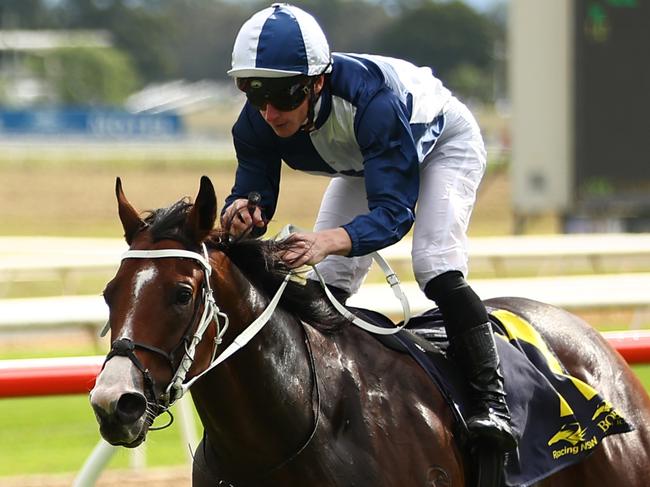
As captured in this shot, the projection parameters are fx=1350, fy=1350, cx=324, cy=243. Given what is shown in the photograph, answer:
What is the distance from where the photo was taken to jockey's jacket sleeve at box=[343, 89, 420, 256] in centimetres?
328

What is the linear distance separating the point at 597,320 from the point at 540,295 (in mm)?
3343

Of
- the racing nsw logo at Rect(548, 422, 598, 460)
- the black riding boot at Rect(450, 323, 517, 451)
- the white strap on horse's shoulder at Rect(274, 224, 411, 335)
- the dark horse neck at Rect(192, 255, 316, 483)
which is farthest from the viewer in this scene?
the racing nsw logo at Rect(548, 422, 598, 460)

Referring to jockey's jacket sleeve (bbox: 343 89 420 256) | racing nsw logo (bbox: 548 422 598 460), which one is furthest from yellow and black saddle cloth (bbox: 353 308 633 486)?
jockey's jacket sleeve (bbox: 343 89 420 256)

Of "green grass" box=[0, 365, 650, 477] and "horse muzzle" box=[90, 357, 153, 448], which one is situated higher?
"horse muzzle" box=[90, 357, 153, 448]

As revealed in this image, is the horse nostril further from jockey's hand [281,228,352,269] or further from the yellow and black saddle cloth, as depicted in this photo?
the yellow and black saddle cloth

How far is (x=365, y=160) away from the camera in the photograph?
3.38 metres

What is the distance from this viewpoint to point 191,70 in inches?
3469

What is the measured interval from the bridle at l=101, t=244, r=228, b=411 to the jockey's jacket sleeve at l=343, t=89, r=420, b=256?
1.38 feet

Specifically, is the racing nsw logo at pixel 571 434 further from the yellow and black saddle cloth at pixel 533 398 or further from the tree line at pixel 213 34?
the tree line at pixel 213 34

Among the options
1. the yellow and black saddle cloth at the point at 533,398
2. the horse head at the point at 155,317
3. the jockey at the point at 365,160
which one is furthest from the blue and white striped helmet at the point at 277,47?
the yellow and black saddle cloth at the point at 533,398

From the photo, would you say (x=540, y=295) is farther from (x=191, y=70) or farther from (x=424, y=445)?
(x=191, y=70)

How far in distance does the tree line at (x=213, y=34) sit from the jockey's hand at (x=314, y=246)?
4872 cm

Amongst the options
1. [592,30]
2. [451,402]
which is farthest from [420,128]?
[592,30]

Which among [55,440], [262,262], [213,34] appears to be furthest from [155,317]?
[213,34]
